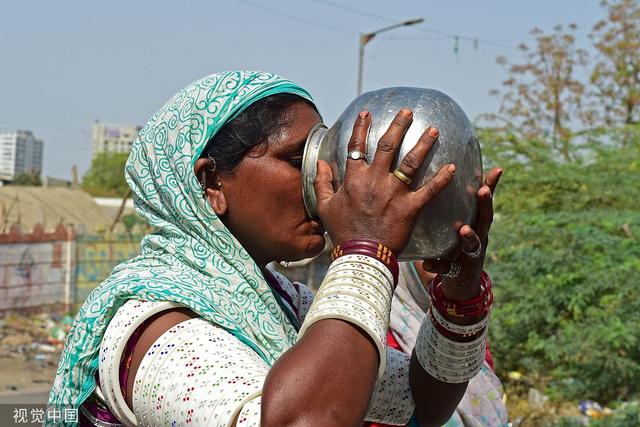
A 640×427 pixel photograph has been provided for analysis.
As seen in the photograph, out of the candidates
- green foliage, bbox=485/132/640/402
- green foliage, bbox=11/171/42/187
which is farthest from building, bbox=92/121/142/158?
green foliage, bbox=485/132/640/402

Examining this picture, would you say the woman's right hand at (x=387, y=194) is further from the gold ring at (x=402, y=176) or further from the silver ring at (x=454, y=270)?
the silver ring at (x=454, y=270)

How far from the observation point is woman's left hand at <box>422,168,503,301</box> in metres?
1.75

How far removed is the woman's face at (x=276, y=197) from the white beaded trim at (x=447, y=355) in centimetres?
37

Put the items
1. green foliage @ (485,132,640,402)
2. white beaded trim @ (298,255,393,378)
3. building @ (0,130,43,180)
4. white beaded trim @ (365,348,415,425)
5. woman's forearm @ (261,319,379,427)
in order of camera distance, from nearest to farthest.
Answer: woman's forearm @ (261,319,379,427)
white beaded trim @ (298,255,393,378)
white beaded trim @ (365,348,415,425)
green foliage @ (485,132,640,402)
building @ (0,130,43,180)

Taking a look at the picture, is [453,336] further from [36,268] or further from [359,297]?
[36,268]

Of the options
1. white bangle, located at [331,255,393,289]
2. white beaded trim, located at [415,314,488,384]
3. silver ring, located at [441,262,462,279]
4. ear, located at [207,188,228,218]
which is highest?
white bangle, located at [331,255,393,289]

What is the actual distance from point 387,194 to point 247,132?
48 centimetres

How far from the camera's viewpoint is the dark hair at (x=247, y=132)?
1.95 metres

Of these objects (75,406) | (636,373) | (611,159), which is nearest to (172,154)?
(75,406)

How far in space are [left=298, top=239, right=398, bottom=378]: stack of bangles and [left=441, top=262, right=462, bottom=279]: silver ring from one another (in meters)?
0.35

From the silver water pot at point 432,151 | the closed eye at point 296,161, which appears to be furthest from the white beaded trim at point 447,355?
the closed eye at point 296,161

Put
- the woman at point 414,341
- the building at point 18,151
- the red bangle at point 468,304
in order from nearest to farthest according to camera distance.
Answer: the red bangle at point 468,304 < the woman at point 414,341 < the building at point 18,151

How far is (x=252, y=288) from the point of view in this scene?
200 centimetres

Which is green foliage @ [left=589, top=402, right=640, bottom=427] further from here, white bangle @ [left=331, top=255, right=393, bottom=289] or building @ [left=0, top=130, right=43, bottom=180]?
building @ [left=0, top=130, right=43, bottom=180]
